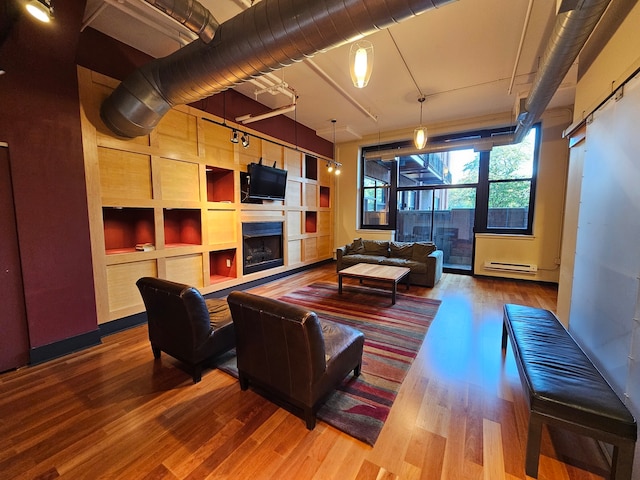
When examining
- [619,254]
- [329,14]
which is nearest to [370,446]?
[619,254]

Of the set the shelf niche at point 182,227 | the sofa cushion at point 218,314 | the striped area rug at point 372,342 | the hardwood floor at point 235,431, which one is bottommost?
the hardwood floor at point 235,431

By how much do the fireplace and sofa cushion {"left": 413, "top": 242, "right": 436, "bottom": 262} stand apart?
2.77 m

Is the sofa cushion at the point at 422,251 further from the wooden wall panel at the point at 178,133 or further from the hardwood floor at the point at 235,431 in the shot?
the wooden wall panel at the point at 178,133

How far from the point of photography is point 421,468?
4.67ft

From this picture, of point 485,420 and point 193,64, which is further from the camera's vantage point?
point 193,64

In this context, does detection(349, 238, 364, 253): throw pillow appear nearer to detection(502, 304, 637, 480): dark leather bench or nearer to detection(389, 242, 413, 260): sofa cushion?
detection(389, 242, 413, 260): sofa cushion

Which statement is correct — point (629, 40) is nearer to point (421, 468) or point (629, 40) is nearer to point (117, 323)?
point (421, 468)

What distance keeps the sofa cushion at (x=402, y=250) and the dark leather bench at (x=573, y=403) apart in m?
3.65

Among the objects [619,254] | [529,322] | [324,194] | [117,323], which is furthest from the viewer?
[324,194]

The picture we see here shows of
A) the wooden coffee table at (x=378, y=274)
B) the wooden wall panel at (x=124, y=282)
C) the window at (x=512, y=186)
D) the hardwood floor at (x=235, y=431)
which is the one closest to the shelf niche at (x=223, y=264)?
the wooden wall panel at (x=124, y=282)

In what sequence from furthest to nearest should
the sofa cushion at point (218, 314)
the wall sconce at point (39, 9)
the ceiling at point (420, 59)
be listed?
the ceiling at point (420, 59)
the sofa cushion at point (218, 314)
the wall sconce at point (39, 9)

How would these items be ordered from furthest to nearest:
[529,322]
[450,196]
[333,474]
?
[450,196] < [529,322] < [333,474]

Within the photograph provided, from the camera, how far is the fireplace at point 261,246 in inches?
185

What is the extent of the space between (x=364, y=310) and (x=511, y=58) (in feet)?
12.3
